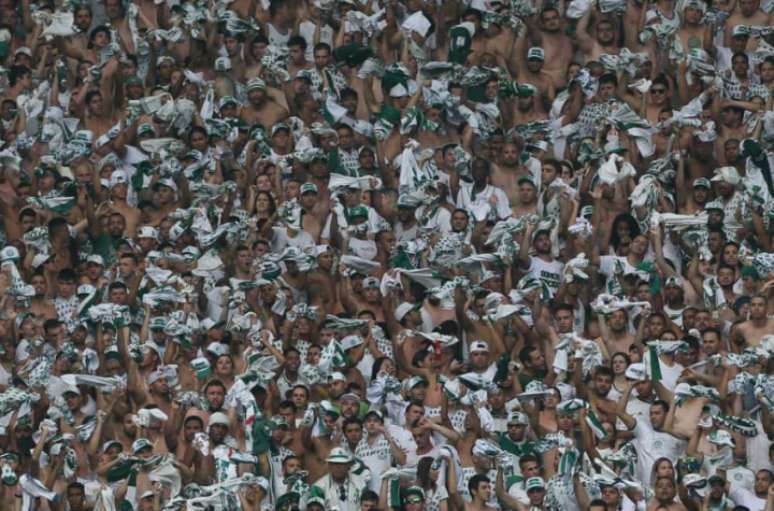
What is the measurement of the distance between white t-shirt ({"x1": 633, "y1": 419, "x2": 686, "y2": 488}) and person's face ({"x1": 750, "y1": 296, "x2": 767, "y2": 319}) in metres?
1.19

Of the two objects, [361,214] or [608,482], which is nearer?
[608,482]

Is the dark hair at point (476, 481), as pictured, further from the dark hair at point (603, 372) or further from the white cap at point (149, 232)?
the white cap at point (149, 232)

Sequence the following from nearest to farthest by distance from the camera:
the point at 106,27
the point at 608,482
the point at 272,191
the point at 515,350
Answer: the point at 608,482 < the point at 515,350 < the point at 272,191 < the point at 106,27

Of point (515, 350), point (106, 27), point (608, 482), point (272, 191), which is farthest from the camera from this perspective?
point (106, 27)

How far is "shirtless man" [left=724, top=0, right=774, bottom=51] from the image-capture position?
25391mm

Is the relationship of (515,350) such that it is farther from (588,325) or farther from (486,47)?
(486,47)

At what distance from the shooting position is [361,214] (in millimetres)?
24156

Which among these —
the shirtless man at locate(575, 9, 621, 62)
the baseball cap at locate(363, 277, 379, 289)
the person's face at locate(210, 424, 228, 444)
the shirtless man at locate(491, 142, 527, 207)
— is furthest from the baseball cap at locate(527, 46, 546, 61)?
the person's face at locate(210, 424, 228, 444)

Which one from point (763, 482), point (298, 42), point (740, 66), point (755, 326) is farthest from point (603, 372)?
point (298, 42)

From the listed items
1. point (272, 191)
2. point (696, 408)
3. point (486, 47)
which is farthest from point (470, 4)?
point (696, 408)

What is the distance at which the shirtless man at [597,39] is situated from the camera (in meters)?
25.4

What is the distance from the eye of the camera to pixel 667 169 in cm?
2417

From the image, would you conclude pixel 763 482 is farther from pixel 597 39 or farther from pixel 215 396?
pixel 597 39

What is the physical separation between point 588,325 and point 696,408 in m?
1.32
